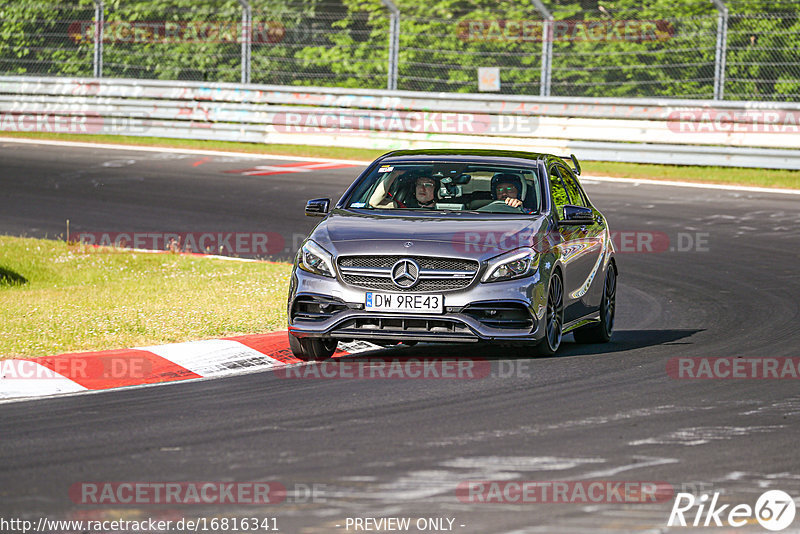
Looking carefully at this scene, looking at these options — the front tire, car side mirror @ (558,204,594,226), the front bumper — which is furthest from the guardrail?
the front bumper

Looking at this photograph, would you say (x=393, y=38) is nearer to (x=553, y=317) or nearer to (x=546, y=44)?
(x=546, y=44)

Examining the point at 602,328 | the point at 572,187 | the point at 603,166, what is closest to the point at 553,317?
the point at 602,328

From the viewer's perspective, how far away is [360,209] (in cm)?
1109

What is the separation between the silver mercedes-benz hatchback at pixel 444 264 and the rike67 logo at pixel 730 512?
3.81m

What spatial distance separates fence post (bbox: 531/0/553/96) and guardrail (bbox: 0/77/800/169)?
379 mm

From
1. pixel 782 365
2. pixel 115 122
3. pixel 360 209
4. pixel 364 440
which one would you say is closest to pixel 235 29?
pixel 115 122

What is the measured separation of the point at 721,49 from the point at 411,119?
236 inches

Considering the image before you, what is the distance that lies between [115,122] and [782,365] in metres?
22.2

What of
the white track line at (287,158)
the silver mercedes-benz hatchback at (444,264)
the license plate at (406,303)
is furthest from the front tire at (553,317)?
the white track line at (287,158)

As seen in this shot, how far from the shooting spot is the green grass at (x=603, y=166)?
24.0 metres

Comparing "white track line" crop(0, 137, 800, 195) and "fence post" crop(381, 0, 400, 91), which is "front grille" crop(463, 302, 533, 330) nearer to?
"white track line" crop(0, 137, 800, 195)

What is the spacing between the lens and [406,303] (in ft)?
32.4

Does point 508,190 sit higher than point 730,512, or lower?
higher

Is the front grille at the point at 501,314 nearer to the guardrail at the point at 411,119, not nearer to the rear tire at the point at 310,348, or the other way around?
the rear tire at the point at 310,348
